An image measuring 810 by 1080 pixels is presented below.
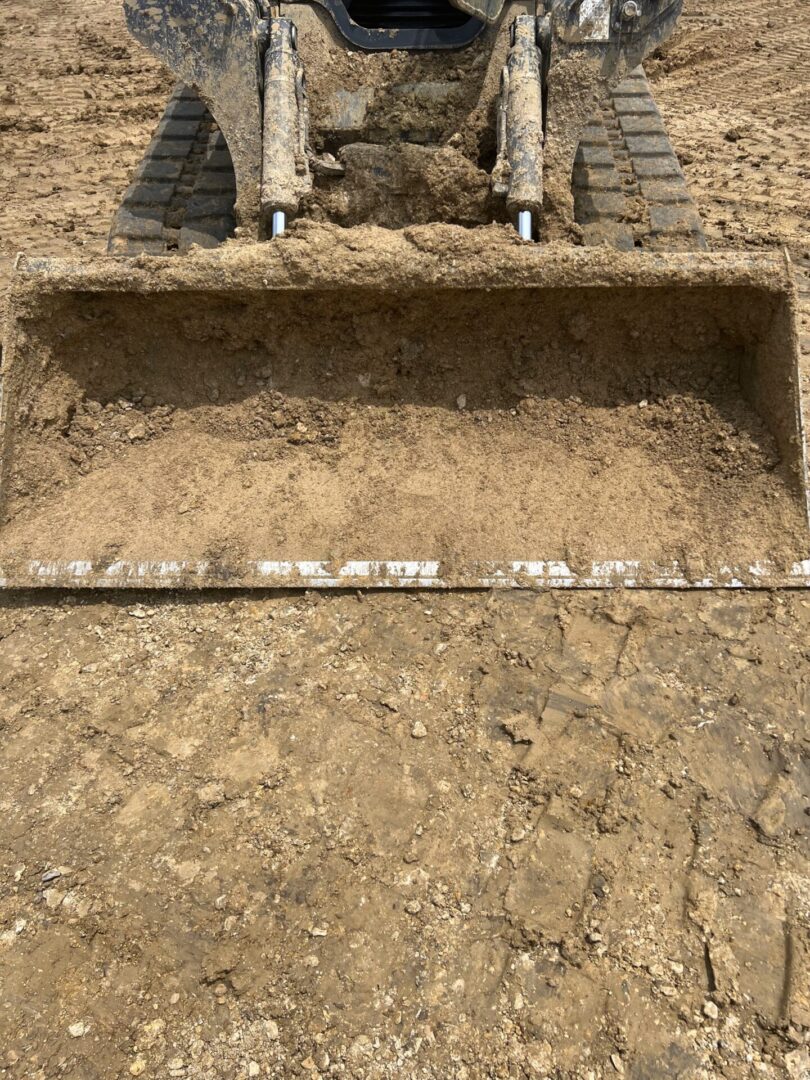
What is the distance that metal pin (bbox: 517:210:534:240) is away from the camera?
2584 millimetres

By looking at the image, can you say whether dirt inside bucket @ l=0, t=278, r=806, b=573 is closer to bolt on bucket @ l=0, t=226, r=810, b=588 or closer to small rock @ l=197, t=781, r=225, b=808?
bolt on bucket @ l=0, t=226, r=810, b=588

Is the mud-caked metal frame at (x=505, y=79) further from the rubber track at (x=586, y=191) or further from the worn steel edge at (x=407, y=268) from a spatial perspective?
the worn steel edge at (x=407, y=268)

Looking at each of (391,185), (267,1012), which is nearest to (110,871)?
(267,1012)

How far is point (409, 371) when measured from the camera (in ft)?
8.43

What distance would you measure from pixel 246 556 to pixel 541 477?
1.09 metres

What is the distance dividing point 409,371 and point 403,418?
178 millimetres

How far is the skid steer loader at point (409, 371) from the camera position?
7.45ft

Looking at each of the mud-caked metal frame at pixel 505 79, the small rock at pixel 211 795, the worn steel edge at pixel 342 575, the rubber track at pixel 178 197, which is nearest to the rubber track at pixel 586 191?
the rubber track at pixel 178 197

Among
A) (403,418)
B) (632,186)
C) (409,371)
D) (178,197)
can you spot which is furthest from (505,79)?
(178,197)

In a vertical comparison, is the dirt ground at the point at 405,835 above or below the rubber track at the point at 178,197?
below

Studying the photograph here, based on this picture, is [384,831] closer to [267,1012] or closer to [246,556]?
[267,1012]

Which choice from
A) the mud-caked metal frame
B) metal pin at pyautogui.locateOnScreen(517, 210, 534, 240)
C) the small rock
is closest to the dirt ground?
the small rock

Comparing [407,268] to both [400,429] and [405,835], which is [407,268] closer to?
[400,429]

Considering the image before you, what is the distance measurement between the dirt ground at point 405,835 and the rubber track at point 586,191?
5.76ft
